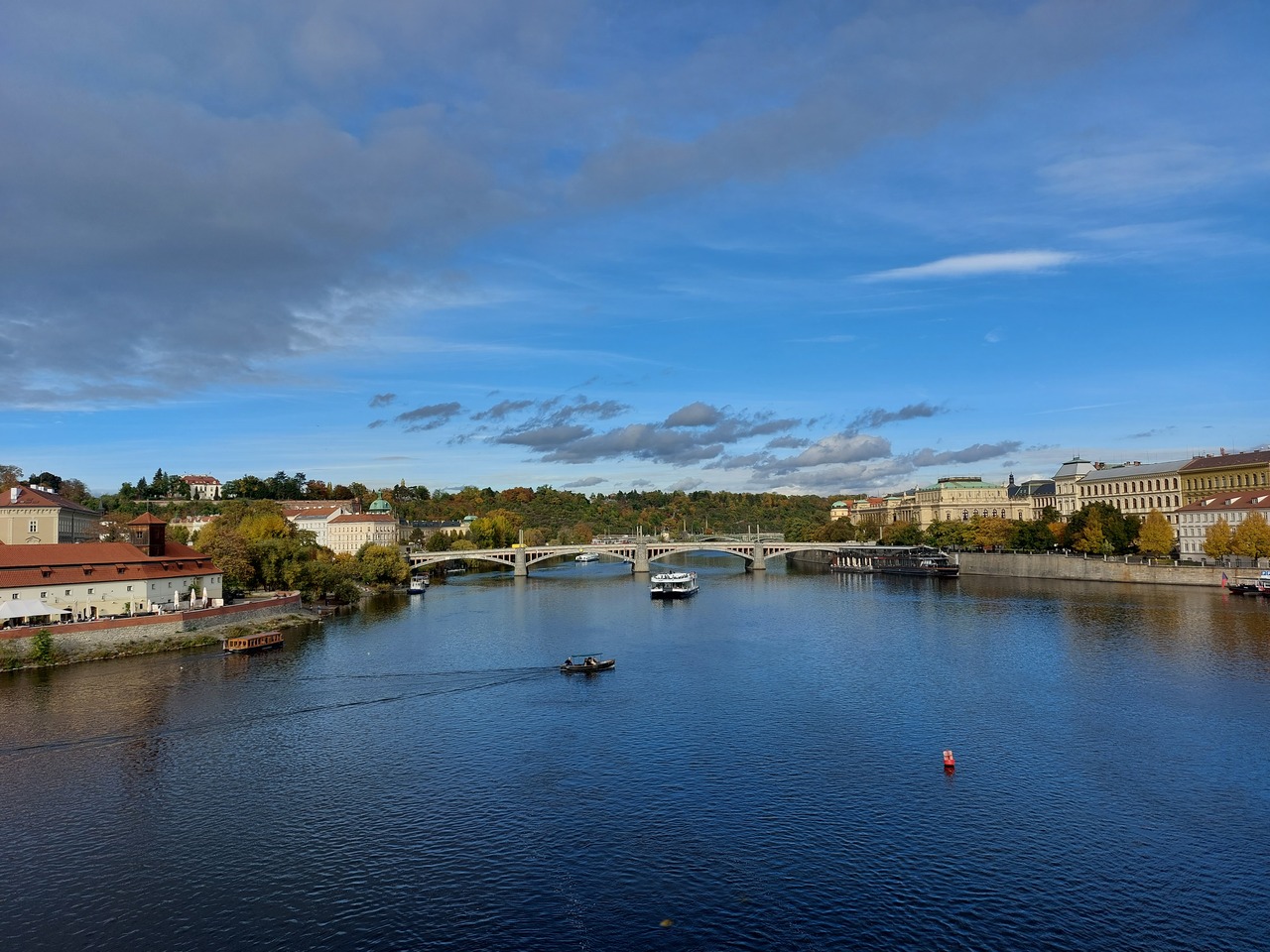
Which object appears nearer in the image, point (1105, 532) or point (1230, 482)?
point (1105, 532)

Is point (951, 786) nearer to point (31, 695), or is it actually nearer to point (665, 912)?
point (665, 912)

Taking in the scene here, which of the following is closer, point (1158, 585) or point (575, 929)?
point (575, 929)

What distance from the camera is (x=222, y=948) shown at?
18.6m

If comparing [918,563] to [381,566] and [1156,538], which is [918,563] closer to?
[1156,538]

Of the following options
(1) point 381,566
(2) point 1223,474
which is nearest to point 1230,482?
(2) point 1223,474

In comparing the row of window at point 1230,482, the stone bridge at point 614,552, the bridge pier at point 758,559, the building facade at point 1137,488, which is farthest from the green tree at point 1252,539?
the bridge pier at point 758,559

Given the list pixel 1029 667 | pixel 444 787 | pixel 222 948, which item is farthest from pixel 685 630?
pixel 222 948

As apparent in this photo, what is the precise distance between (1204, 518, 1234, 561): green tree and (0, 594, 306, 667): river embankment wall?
8817 cm

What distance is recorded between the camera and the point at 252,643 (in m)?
55.6

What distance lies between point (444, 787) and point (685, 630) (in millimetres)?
38032

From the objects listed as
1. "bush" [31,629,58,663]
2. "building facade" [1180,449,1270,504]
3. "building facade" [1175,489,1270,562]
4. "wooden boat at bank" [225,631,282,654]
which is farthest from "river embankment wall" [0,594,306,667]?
"building facade" [1180,449,1270,504]

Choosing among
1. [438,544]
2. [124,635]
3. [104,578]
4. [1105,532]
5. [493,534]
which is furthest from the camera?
[493,534]

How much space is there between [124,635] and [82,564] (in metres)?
6.68

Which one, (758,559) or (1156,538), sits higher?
(1156,538)
